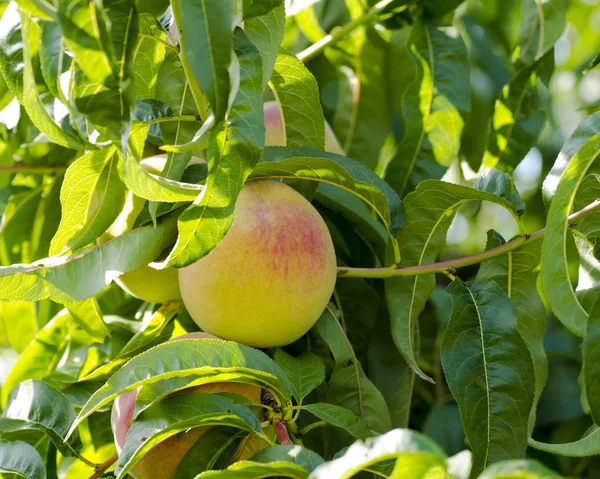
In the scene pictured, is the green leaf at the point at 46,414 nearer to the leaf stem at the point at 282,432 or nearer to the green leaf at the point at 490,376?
the leaf stem at the point at 282,432

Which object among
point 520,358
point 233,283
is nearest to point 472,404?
point 520,358

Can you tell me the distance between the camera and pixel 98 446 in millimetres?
1062

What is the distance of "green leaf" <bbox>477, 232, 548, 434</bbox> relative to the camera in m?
0.98

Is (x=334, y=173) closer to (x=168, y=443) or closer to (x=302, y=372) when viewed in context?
(x=302, y=372)

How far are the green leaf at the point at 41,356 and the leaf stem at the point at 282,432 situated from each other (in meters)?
0.55

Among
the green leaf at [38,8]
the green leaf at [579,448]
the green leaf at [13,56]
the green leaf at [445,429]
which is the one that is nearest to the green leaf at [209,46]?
the green leaf at [38,8]

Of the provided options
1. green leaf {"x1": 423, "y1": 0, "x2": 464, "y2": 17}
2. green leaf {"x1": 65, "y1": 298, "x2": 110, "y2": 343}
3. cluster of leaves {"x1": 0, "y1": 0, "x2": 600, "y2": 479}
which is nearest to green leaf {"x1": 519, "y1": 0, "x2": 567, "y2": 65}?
cluster of leaves {"x1": 0, "y1": 0, "x2": 600, "y2": 479}

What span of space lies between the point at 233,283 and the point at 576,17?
117 cm

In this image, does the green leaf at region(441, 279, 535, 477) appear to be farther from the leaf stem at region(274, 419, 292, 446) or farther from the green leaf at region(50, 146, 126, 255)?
the green leaf at region(50, 146, 126, 255)

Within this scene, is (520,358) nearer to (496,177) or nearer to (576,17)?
(496,177)

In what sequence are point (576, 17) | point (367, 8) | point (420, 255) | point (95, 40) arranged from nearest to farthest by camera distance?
point (95, 40)
point (420, 255)
point (367, 8)
point (576, 17)

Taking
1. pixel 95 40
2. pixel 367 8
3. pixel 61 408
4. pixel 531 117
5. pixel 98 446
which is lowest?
pixel 98 446

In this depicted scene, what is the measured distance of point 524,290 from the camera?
1.00 metres

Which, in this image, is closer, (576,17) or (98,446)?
(98,446)
